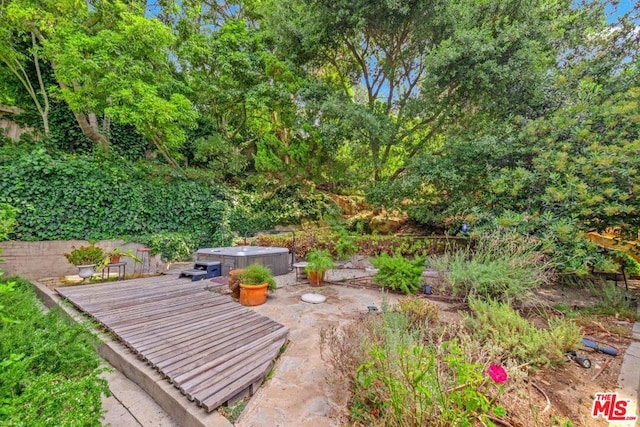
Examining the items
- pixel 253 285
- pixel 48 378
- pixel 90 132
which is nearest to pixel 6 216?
pixel 48 378

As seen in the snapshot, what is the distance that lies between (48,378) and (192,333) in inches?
78.5

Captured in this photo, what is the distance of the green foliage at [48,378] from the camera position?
4.64ft

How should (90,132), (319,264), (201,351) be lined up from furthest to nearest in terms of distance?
(90,132) < (319,264) < (201,351)

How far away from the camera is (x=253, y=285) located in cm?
473

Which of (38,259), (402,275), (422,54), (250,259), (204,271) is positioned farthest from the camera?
(422,54)

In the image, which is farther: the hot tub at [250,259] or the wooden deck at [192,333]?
the hot tub at [250,259]

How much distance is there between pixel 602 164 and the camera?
4977 mm

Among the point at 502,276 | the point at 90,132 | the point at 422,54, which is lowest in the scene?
the point at 502,276

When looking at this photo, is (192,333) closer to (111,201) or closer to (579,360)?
(579,360)

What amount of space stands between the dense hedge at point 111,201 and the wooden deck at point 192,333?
2.99 meters

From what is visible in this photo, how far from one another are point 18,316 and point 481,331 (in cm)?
483

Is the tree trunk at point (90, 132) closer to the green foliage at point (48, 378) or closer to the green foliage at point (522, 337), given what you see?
the green foliage at point (48, 378)

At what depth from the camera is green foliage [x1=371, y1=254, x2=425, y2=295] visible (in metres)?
5.59

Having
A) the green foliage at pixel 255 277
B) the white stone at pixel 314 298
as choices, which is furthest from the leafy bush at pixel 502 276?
the green foliage at pixel 255 277
